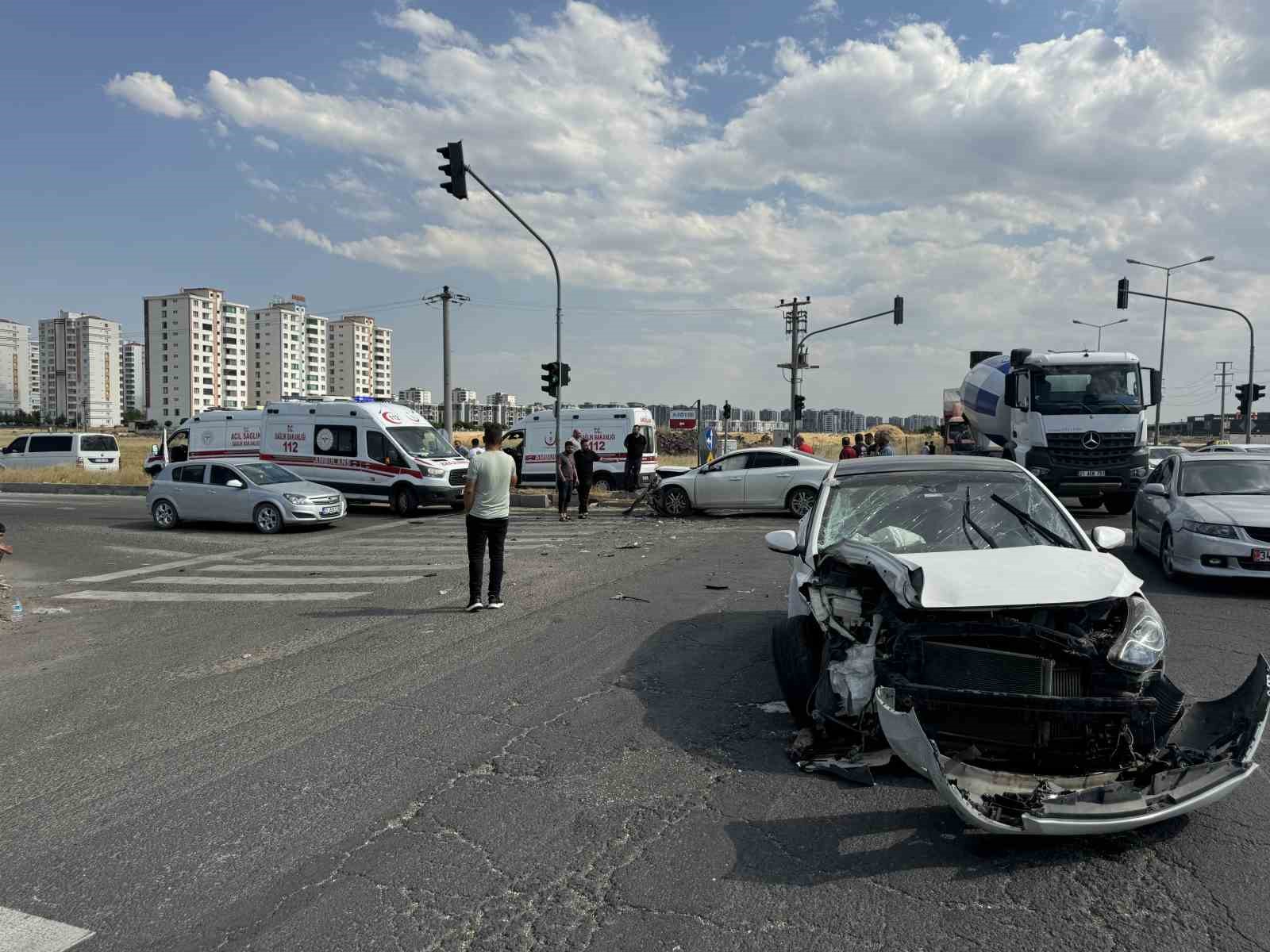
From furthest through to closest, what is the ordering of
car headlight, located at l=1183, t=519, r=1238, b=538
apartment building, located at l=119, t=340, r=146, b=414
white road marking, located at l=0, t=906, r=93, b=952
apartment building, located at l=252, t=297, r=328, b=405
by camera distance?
1. apartment building, located at l=119, t=340, r=146, b=414
2. apartment building, located at l=252, t=297, r=328, b=405
3. car headlight, located at l=1183, t=519, r=1238, b=538
4. white road marking, located at l=0, t=906, r=93, b=952

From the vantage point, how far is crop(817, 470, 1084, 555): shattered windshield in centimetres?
564

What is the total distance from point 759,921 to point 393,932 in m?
1.28

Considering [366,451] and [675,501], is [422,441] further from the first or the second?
[675,501]

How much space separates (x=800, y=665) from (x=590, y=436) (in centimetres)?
2247

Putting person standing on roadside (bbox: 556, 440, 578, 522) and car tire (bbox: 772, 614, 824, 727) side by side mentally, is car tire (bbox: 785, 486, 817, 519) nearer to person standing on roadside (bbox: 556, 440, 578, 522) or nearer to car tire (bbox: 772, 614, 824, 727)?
person standing on roadside (bbox: 556, 440, 578, 522)

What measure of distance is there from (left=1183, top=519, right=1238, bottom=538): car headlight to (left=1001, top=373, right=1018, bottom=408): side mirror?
10068 millimetres

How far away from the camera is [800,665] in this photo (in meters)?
5.10

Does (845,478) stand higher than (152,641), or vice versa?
(845,478)

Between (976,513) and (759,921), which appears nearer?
(759,921)

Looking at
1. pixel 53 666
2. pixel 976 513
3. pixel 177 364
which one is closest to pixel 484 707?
pixel 976 513

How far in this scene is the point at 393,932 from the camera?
121 inches

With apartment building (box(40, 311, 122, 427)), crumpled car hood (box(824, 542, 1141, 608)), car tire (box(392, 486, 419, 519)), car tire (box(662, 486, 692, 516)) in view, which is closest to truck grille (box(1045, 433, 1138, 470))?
car tire (box(662, 486, 692, 516))

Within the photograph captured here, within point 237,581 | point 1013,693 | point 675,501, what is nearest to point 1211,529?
point 1013,693

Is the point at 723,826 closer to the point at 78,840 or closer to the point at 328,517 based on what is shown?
the point at 78,840
